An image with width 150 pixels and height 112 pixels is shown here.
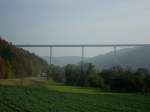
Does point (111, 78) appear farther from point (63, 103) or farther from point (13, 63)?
point (63, 103)

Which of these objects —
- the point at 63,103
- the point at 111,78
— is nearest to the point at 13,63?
the point at 111,78

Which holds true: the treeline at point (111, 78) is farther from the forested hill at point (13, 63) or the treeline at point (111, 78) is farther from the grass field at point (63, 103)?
the grass field at point (63, 103)

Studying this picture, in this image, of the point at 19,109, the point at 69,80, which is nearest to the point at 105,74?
the point at 69,80

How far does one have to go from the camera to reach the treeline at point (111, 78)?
38.4 m

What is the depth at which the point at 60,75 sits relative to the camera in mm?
59812

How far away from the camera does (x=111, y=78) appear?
42.5 m

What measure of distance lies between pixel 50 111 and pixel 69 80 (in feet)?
129

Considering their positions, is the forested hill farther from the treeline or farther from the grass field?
the grass field

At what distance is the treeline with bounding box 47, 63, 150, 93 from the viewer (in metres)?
38.4

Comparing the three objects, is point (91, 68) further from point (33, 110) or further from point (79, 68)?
point (33, 110)

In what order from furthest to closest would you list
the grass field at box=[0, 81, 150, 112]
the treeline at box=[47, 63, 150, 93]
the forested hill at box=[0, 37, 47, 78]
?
the forested hill at box=[0, 37, 47, 78] < the treeline at box=[47, 63, 150, 93] < the grass field at box=[0, 81, 150, 112]

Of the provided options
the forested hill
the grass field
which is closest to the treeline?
the forested hill

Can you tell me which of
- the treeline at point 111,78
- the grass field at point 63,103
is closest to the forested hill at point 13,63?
the treeline at point 111,78

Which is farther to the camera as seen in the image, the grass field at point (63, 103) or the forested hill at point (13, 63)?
the forested hill at point (13, 63)
